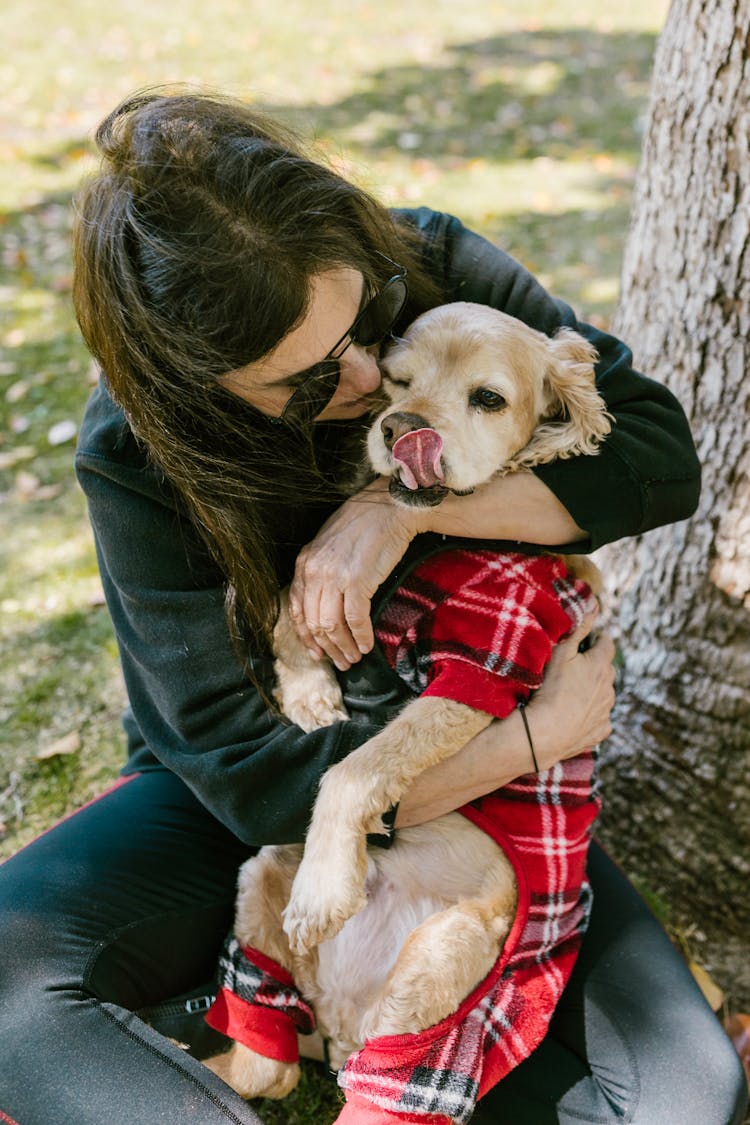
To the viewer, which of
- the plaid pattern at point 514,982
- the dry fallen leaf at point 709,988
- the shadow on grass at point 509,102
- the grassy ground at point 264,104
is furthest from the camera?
the shadow on grass at point 509,102

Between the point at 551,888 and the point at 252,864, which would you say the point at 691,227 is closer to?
the point at 551,888

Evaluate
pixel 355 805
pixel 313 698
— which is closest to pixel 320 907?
→ pixel 355 805

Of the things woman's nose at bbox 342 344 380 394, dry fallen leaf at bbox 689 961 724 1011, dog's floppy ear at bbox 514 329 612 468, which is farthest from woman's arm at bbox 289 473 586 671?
dry fallen leaf at bbox 689 961 724 1011

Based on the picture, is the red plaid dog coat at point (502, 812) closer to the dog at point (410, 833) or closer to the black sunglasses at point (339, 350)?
the dog at point (410, 833)

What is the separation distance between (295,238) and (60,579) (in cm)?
235

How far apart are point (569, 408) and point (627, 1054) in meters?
1.38

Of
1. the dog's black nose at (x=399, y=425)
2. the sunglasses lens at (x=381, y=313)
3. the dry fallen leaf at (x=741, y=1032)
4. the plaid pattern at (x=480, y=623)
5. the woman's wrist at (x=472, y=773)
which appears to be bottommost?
the dry fallen leaf at (x=741, y=1032)

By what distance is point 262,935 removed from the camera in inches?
82.0

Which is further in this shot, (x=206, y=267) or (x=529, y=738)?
(x=529, y=738)

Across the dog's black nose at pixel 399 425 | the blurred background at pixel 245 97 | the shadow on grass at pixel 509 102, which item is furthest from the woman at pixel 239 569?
the shadow on grass at pixel 509 102

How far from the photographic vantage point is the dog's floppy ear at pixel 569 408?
2.14m

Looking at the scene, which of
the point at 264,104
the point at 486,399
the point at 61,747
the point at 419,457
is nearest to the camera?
the point at 419,457

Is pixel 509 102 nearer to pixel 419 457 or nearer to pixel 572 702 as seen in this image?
pixel 419 457

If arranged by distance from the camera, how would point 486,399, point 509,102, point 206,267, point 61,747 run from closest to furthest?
point 206,267 → point 486,399 → point 61,747 → point 509,102
